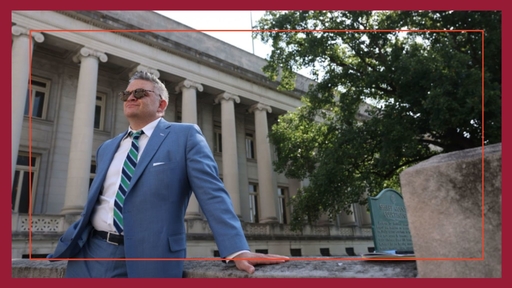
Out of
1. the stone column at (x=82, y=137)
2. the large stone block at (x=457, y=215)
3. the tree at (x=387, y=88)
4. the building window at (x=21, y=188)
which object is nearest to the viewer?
the large stone block at (x=457, y=215)

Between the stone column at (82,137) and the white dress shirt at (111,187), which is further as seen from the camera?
the stone column at (82,137)

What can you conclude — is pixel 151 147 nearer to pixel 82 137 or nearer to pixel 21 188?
pixel 82 137

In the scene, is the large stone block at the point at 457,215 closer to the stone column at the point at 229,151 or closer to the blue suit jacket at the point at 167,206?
the blue suit jacket at the point at 167,206

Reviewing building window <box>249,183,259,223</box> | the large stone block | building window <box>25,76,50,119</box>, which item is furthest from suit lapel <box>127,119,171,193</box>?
building window <box>249,183,259,223</box>

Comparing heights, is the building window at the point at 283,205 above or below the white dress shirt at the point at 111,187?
above

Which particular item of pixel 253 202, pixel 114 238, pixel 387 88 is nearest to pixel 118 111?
pixel 253 202

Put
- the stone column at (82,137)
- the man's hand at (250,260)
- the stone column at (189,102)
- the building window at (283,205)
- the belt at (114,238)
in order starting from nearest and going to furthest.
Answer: the man's hand at (250,260)
the belt at (114,238)
the stone column at (82,137)
the stone column at (189,102)
the building window at (283,205)

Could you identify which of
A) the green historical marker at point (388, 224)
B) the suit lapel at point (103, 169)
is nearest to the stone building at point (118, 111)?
the suit lapel at point (103, 169)

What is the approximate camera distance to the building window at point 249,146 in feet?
87.9

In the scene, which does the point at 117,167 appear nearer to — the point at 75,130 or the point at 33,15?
the point at 75,130

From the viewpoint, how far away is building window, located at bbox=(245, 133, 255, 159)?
26.8 metres

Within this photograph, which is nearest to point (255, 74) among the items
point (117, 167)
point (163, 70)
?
point (163, 70)

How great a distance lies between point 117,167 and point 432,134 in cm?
1405

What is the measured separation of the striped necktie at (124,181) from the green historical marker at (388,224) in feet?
13.6
